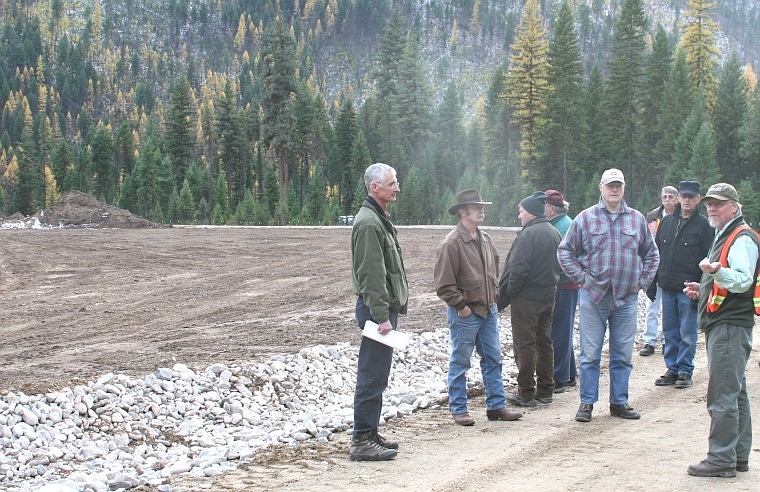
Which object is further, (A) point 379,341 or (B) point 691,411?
(B) point 691,411

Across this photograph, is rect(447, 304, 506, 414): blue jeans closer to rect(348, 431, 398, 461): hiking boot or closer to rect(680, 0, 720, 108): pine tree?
rect(348, 431, 398, 461): hiking boot

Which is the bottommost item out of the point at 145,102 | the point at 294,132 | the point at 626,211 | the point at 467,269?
the point at 467,269

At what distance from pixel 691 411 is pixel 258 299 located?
36.2ft

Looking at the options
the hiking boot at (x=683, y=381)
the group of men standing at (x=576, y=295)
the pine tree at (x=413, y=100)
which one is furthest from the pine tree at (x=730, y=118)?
the hiking boot at (x=683, y=381)

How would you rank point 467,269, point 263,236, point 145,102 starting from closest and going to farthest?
point 467,269 → point 263,236 → point 145,102

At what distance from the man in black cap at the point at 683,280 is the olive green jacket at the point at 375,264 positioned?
435 centimetres

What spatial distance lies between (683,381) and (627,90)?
50.2 meters

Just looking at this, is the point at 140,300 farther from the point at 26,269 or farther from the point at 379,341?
the point at 379,341

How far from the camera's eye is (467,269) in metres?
7.63

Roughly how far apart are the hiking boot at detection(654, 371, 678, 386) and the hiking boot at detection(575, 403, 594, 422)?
2.00 metres

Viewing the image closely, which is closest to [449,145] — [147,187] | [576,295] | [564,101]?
[564,101]

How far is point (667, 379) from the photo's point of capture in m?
9.44

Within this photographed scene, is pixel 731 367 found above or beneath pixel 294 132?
beneath

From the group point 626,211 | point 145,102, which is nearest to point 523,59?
point 626,211
